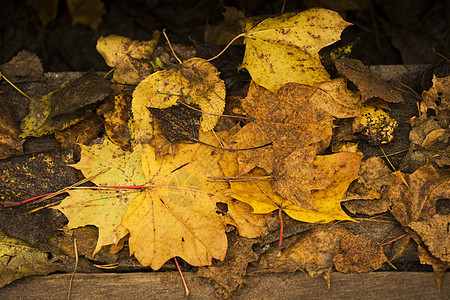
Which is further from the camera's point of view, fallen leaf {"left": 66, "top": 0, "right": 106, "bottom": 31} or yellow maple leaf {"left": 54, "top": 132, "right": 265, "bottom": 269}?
fallen leaf {"left": 66, "top": 0, "right": 106, "bottom": 31}

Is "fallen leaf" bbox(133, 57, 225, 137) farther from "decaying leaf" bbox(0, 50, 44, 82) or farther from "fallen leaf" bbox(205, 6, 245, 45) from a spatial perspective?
"decaying leaf" bbox(0, 50, 44, 82)

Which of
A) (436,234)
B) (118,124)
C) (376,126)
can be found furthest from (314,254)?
(118,124)

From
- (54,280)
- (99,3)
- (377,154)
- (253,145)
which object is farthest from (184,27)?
(54,280)

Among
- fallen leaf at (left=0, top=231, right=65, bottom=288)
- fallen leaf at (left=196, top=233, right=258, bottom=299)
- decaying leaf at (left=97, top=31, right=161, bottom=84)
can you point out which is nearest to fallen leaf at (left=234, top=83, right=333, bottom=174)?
fallen leaf at (left=196, top=233, right=258, bottom=299)

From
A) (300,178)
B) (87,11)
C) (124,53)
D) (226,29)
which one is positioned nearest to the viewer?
(300,178)

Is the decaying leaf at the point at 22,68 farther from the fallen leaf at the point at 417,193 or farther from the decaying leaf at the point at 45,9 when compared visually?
the fallen leaf at the point at 417,193

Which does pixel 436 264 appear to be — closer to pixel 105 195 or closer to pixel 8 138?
pixel 105 195

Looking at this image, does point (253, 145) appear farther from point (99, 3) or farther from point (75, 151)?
point (99, 3)
